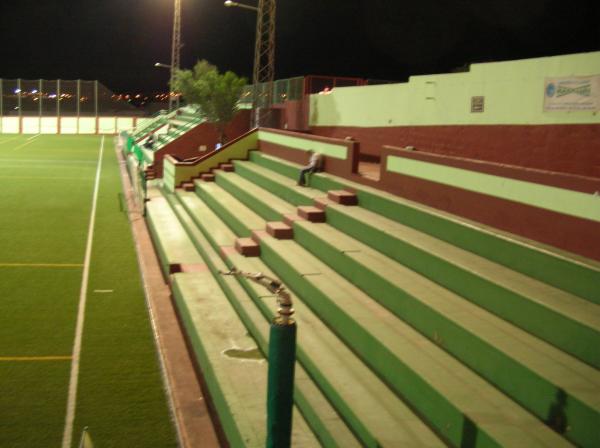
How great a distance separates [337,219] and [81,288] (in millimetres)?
4362

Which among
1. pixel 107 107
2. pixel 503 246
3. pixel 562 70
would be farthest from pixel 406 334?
pixel 107 107

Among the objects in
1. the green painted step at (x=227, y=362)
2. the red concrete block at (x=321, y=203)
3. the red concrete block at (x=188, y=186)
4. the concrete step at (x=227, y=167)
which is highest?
the concrete step at (x=227, y=167)

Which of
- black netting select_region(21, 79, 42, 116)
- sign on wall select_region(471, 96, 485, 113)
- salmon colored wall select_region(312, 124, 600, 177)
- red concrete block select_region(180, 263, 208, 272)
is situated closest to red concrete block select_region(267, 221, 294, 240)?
red concrete block select_region(180, 263, 208, 272)

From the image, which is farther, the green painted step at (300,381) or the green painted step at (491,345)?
the green painted step at (300,381)

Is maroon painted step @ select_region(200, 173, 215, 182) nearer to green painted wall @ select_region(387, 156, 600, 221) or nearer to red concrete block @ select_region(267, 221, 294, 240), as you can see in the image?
red concrete block @ select_region(267, 221, 294, 240)

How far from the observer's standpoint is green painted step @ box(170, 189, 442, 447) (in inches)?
192

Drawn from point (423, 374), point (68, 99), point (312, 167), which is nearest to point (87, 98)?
point (68, 99)

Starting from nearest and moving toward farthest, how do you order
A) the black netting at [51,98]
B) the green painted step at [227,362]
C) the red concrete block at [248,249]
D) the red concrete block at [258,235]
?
the green painted step at [227,362] < the red concrete block at [248,249] < the red concrete block at [258,235] < the black netting at [51,98]

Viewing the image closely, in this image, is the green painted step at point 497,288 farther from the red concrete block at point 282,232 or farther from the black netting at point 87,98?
the black netting at point 87,98

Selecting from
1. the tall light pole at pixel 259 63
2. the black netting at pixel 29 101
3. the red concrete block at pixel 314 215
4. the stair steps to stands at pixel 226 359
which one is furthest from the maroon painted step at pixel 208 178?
the black netting at pixel 29 101

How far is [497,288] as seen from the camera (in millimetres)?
5992

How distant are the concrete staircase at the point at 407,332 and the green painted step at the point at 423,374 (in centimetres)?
2

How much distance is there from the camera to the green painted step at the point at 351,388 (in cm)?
488

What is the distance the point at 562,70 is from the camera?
969 centimetres
